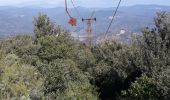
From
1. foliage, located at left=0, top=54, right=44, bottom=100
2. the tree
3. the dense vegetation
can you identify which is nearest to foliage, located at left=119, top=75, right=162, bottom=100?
the dense vegetation

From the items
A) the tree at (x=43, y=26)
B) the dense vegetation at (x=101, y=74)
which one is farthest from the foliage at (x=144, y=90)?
the tree at (x=43, y=26)

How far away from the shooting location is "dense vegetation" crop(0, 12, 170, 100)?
107 ft

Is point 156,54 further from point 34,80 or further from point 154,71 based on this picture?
point 34,80

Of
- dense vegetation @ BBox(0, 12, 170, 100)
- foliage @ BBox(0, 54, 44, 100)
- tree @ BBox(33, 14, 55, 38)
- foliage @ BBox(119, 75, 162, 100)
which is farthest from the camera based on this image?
tree @ BBox(33, 14, 55, 38)

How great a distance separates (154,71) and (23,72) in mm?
11226

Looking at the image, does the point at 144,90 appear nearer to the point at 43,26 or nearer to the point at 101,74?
the point at 101,74

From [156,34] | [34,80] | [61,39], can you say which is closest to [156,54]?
[156,34]

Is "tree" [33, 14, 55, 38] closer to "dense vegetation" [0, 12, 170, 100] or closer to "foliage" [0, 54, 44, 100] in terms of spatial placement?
"dense vegetation" [0, 12, 170, 100]

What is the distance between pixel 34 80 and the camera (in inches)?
1358

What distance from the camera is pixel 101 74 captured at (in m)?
45.7

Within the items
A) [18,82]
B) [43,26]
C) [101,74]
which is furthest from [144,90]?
[43,26]

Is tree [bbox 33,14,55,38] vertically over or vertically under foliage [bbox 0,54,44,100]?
under

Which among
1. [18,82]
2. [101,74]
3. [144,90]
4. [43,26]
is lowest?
[101,74]

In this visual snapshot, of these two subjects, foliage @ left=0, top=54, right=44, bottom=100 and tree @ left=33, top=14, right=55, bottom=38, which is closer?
foliage @ left=0, top=54, right=44, bottom=100
